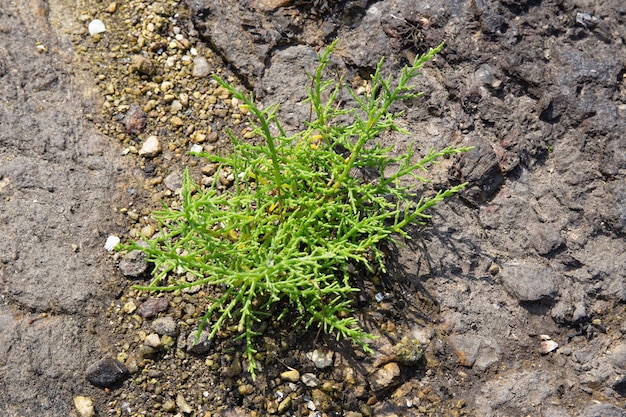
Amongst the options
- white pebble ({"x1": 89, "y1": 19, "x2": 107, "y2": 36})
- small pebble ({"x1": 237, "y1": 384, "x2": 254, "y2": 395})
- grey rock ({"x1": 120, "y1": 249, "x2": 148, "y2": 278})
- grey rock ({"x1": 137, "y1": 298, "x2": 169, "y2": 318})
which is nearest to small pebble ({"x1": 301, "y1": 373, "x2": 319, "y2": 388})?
small pebble ({"x1": 237, "y1": 384, "x2": 254, "y2": 395})

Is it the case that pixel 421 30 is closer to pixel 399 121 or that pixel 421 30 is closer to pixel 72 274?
pixel 399 121

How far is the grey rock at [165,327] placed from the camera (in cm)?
297

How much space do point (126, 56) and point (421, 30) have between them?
5.48 feet

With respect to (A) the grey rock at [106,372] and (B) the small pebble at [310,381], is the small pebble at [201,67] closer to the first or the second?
(A) the grey rock at [106,372]

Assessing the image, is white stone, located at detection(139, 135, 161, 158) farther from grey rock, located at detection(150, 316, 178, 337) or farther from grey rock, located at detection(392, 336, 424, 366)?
grey rock, located at detection(392, 336, 424, 366)

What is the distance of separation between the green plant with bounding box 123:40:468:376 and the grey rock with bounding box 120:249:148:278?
0.12 m

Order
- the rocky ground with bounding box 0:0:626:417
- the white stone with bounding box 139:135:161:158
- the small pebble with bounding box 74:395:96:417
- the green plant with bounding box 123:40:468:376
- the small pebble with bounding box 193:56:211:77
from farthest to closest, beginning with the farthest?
the small pebble with bounding box 193:56:211:77 < the white stone with bounding box 139:135:161:158 < the rocky ground with bounding box 0:0:626:417 < the small pebble with bounding box 74:395:96:417 < the green plant with bounding box 123:40:468:376

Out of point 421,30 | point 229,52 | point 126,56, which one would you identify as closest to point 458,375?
point 421,30

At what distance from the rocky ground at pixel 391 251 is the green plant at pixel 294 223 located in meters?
0.23

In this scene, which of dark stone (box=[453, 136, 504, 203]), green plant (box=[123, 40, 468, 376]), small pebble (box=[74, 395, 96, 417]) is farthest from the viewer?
dark stone (box=[453, 136, 504, 203])

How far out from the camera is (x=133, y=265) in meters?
3.06

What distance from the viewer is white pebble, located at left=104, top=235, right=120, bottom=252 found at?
3102 millimetres

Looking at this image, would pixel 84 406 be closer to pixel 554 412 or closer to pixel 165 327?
pixel 165 327

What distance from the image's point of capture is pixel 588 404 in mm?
2891
